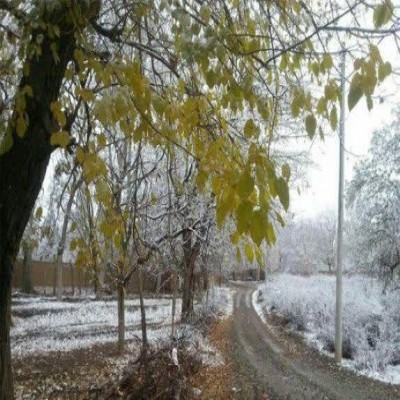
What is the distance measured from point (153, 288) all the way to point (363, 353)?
994 inches

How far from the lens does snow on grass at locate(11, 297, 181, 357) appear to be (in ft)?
49.5

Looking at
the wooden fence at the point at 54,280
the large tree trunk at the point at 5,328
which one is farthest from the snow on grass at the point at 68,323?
the large tree trunk at the point at 5,328

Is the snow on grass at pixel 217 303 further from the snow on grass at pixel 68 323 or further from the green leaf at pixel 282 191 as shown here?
the green leaf at pixel 282 191

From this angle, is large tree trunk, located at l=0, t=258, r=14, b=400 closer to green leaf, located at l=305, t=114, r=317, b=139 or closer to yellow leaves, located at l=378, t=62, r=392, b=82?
green leaf, located at l=305, t=114, r=317, b=139

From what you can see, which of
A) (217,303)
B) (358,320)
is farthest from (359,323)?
(217,303)

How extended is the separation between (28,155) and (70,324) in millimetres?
18192

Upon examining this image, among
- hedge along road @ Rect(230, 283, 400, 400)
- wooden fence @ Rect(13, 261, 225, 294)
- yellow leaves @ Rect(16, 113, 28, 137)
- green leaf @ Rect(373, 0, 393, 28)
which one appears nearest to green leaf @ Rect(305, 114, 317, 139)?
green leaf @ Rect(373, 0, 393, 28)

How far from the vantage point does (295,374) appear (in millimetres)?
13039

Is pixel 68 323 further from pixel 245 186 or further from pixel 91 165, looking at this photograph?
pixel 245 186

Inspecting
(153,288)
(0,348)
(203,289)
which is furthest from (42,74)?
(153,288)

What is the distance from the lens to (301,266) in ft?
230

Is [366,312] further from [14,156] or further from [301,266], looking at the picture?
[301,266]

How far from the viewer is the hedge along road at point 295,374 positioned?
11.2 metres

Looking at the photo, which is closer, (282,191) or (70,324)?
(282,191)
